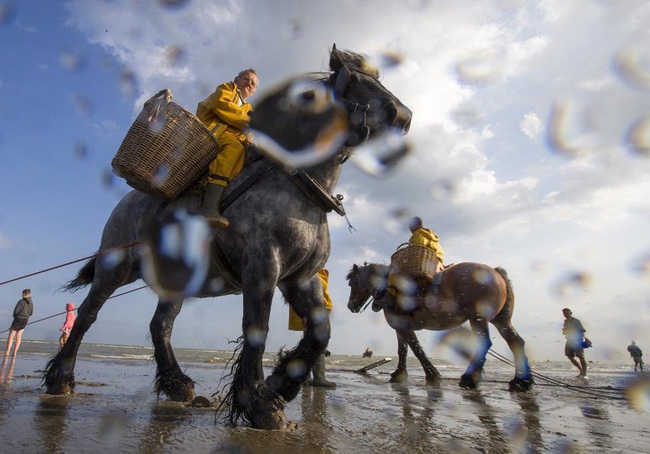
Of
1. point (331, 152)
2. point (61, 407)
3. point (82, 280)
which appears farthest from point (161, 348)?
point (331, 152)

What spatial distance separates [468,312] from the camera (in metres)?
8.34

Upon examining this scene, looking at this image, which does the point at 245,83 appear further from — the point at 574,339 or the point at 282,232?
the point at 574,339

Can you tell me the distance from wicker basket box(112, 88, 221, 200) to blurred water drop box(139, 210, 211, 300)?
33cm

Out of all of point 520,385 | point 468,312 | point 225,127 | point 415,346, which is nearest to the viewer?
point 225,127

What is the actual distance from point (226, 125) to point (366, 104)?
4.62ft

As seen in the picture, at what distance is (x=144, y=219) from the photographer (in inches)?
171

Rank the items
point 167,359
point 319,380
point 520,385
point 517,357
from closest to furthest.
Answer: point 167,359 → point 319,380 → point 520,385 → point 517,357

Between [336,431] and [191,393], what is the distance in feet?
6.86

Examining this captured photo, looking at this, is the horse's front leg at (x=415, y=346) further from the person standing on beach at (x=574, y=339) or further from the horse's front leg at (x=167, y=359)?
the person standing on beach at (x=574, y=339)

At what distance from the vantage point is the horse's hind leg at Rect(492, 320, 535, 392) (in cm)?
756

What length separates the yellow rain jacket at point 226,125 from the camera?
11.9 feet

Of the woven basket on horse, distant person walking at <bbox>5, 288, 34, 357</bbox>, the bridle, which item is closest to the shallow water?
the bridle

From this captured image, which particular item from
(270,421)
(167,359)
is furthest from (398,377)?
(270,421)

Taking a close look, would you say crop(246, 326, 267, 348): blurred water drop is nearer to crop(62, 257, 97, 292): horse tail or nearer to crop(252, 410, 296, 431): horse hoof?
crop(252, 410, 296, 431): horse hoof
